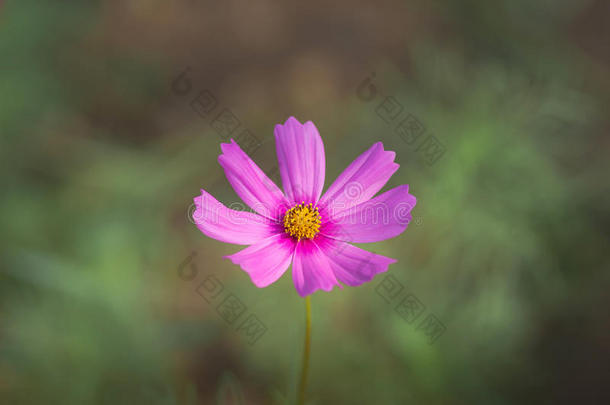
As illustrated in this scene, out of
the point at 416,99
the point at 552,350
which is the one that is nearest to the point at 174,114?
the point at 416,99

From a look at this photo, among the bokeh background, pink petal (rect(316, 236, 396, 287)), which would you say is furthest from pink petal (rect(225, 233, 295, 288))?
the bokeh background

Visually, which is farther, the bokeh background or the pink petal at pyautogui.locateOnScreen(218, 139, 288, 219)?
the bokeh background

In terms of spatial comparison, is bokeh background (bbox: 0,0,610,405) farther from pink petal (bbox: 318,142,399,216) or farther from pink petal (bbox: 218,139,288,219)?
pink petal (bbox: 318,142,399,216)

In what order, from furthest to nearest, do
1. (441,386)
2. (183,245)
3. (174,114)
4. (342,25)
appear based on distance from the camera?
(342,25)
(174,114)
(183,245)
(441,386)

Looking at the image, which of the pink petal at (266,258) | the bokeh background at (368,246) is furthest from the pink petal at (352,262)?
the bokeh background at (368,246)

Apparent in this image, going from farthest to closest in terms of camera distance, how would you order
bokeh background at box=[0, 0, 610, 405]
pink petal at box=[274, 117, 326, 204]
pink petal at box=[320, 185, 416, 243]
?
bokeh background at box=[0, 0, 610, 405], pink petal at box=[274, 117, 326, 204], pink petal at box=[320, 185, 416, 243]

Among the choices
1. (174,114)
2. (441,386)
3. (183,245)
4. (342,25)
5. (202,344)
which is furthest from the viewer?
(342,25)

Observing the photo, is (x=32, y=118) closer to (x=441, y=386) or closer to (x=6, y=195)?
(x=6, y=195)

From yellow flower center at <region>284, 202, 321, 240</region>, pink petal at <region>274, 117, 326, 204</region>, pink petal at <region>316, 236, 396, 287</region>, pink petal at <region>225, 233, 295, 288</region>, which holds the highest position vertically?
pink petal at <region>274, 117, 326, 204</region>

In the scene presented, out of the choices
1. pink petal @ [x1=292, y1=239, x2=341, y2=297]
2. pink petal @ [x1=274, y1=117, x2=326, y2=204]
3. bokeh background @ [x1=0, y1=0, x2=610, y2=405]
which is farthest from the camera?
bokeh background @ [x1=0, y1=0, x2=610, y2=405]
